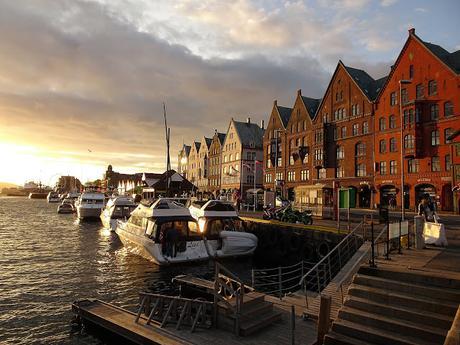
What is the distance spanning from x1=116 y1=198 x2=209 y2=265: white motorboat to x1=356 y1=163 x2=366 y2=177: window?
125 ft

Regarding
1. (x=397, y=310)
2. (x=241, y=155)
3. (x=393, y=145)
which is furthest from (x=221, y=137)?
(x=397, y=310)

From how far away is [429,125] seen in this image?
4753cm

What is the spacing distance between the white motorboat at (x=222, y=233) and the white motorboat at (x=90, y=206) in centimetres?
3466

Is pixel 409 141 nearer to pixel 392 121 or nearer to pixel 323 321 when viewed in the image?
pixel 392 121

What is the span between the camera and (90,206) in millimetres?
60188

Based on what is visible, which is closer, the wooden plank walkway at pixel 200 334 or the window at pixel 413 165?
the wooden plank walkway at pixel 200 334

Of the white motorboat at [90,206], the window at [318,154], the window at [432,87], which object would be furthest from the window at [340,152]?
the white motorboat at [90,206]

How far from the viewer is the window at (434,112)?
154 feet

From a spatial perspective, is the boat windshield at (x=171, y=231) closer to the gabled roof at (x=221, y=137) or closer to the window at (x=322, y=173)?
the window at (x=322, y=173)

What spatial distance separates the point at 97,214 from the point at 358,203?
42661 millimetres

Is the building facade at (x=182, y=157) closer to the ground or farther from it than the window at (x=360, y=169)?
farther from it

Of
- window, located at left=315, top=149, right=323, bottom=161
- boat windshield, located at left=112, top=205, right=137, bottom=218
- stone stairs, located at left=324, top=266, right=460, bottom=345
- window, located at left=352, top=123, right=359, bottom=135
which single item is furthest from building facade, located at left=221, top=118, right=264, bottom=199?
stone stairs, located at left=324, top=266, right=460, bottom=345

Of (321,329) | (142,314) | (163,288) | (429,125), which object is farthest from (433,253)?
(429,125)

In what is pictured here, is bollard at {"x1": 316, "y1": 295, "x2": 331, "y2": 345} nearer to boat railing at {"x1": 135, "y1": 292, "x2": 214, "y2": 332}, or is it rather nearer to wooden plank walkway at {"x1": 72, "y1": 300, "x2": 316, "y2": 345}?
wooden plank walkway at {"x1": 72, "y1": 300, "x2": 316, "y2": 345}
